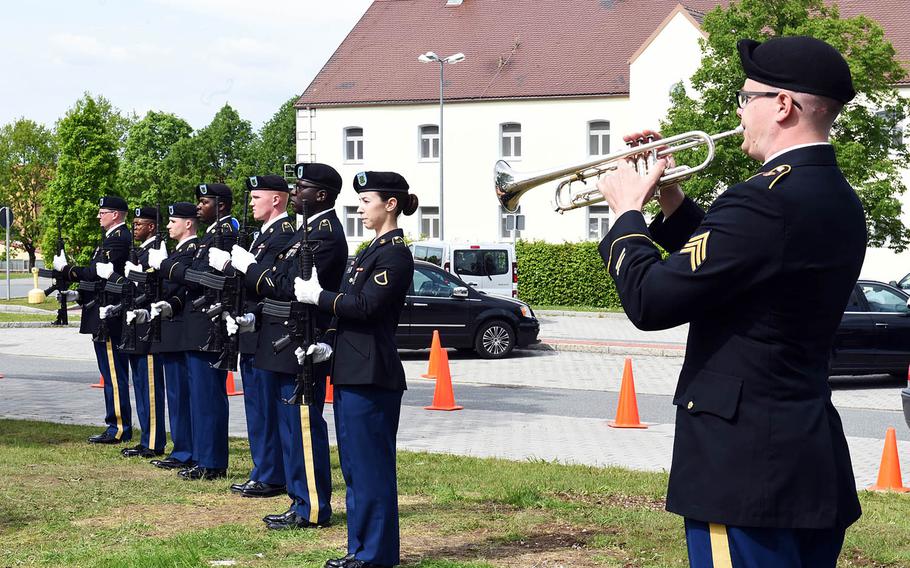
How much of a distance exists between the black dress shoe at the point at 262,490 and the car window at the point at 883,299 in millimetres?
11250

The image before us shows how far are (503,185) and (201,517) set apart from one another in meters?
3.70

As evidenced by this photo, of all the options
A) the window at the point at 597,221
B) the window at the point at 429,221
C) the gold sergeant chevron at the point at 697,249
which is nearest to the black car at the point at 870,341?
the gold sergeant chevron at the point at 697,249

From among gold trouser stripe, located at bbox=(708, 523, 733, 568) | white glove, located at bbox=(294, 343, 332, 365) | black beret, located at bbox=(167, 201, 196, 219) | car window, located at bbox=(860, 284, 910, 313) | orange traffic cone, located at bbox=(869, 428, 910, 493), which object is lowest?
orange traffic cone, located at bbox=(869, 428, 910, 493)

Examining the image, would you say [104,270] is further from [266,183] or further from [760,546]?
[760,546]

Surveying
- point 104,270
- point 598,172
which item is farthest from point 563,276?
point 598,172

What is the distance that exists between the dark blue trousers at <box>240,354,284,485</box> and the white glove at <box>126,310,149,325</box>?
183cm

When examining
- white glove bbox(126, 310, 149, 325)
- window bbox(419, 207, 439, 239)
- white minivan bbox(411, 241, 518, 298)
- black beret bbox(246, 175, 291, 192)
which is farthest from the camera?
window bbox(419, 207, 439, 239)

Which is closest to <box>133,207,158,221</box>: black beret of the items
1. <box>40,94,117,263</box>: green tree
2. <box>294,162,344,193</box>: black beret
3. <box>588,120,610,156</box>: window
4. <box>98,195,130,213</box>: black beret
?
<box>98,195,130,213</box>: black beret

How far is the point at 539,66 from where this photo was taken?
153 feet

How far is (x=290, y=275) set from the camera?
276 inches

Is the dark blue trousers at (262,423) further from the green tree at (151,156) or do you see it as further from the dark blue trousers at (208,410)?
the green tree at (151,156)

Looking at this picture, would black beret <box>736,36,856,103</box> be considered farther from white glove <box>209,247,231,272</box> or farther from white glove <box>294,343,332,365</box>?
white glove <box>209,247,231,272</box>

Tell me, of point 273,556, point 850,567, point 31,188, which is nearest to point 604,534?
point 850,567

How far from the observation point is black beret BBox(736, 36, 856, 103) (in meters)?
3.13
